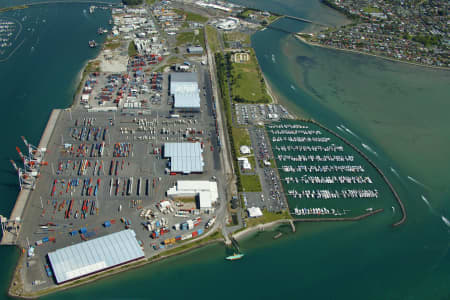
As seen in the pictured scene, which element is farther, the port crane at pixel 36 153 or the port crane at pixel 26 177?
the port crane at pixel 36 153

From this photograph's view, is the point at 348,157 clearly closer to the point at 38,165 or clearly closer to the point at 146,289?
the point at 146,289

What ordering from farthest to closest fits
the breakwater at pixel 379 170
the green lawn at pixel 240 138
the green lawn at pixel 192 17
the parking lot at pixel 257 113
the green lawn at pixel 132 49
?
the green lawn at pixel 192 17, the green lawn at pixel 132 49, the parking lot at pixel 257 113, the green lawn at pixel 240 138, the breakwater at pixel 379 170

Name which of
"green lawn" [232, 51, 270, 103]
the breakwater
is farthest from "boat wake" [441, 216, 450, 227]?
"green lawn" [232, 51, 270, 103]

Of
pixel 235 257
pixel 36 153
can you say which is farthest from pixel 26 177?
pixel 235 257

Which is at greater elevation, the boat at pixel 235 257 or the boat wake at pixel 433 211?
the boat wake at pixel 433 211

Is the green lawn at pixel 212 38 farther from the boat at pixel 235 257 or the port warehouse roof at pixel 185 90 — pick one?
the boat at pixel 235 257

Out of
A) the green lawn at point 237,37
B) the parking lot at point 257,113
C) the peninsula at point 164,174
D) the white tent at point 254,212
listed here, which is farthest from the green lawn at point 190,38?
the white tent at point 254,212

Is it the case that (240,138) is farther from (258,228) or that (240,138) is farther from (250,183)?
(258,228)
